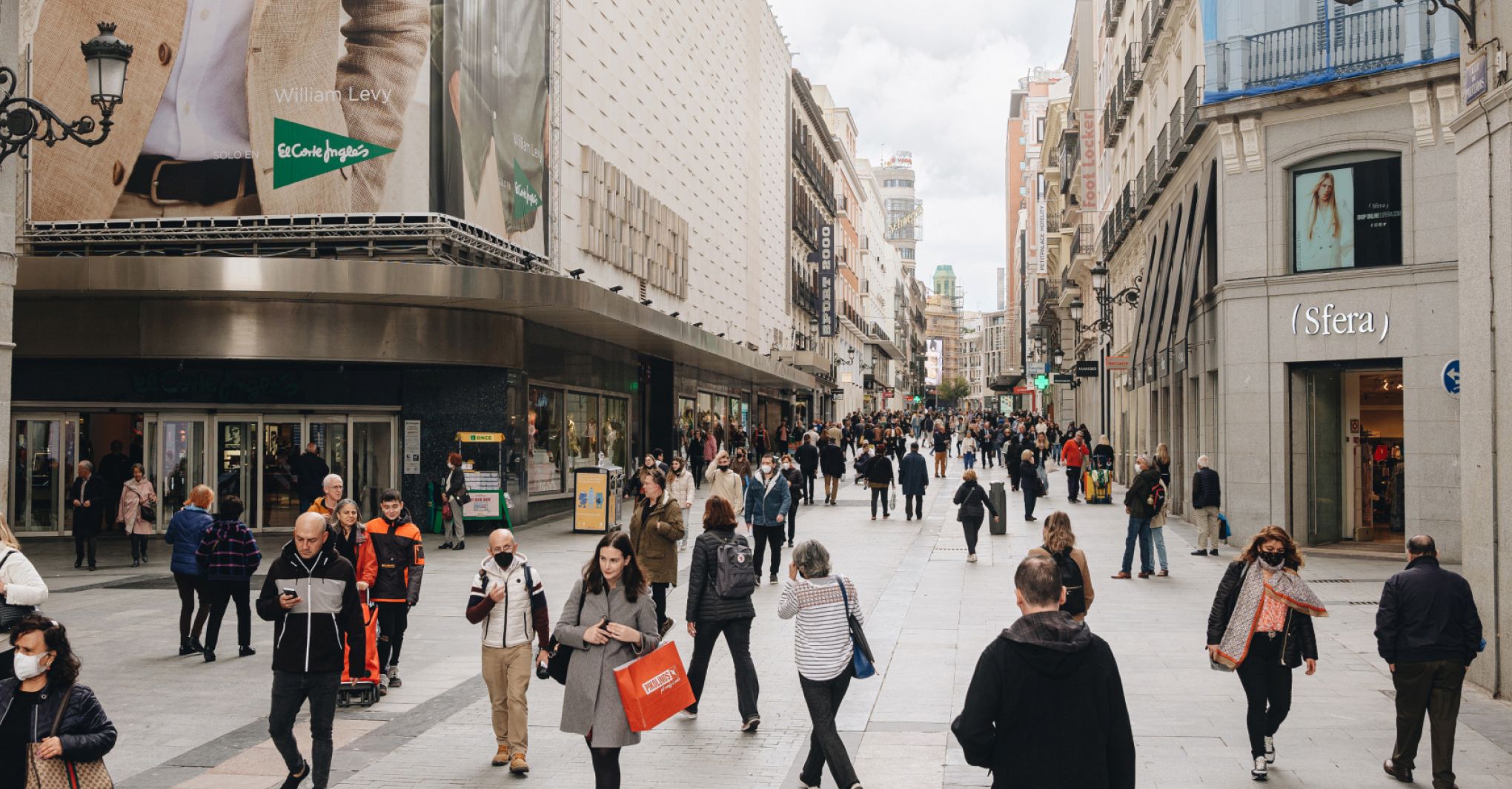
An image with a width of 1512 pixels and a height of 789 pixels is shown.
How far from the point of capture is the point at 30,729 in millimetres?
5316

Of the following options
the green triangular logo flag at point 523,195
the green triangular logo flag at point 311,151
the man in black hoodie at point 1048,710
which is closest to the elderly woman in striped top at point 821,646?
the man in black hoodie at point 1048,710

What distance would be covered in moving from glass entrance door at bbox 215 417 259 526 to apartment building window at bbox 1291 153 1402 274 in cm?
1738

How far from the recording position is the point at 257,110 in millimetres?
20953

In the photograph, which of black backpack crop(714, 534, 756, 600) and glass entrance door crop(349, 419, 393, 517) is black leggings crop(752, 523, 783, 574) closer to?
black backpack crop(714, 534, 756, 600)

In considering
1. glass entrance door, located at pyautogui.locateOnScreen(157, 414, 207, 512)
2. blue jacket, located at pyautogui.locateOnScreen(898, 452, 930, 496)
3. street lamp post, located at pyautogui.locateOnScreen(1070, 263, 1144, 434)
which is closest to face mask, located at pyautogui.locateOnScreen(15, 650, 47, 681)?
glass entrance door, located at pyautogui.locateOnScreen(157, 414, 207, 512)

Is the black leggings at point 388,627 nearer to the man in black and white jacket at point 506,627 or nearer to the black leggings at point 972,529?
the man in black and white jacket at point 506,627

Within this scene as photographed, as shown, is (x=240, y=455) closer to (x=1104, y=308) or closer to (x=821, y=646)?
(x=821, y=646)

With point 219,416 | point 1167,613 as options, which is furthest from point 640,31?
point 1167,613

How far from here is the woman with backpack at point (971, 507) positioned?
60.5 feet

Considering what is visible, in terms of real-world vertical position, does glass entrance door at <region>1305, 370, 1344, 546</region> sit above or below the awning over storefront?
below

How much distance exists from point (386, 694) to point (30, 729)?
4.75 meters

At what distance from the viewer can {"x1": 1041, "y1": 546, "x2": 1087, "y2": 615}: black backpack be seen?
8727 mm

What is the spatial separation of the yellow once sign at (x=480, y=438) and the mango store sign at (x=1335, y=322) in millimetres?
13298

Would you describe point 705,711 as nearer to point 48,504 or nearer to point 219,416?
point 219,416
